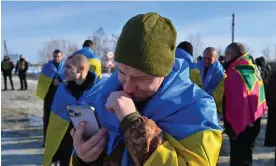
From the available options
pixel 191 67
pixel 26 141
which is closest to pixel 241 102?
pixel 191 67

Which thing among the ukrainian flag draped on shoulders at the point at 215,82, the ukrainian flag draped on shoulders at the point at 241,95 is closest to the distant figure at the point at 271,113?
the ukrainian flag draped on shoulders at the point at 241,95

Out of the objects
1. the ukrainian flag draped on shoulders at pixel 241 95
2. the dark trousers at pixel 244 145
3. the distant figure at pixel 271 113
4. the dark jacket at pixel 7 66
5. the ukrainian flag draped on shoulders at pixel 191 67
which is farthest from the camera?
the dark jacket at pixel 7 66

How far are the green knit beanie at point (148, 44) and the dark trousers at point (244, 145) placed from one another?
4360 millimetres

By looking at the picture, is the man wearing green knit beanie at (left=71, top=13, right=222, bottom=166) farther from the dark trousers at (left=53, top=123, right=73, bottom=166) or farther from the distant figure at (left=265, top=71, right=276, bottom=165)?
the distant figure at (left=265, top=71, right=276, bottom=165)

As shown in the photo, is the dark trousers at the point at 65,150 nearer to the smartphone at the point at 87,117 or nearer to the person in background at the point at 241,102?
the person in background at the point at 241,102

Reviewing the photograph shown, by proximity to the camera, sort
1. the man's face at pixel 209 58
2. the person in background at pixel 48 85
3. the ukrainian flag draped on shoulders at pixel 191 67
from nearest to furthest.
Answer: the ukrainian flag draped on shoulders at pixel 191 67
the man's face at pixel 209 58
the person in background at pixel 48 85

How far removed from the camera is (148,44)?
1.38 meters

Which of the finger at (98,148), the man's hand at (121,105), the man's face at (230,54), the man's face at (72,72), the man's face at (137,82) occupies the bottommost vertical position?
the man's face at (230,54)

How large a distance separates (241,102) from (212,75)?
99 cm

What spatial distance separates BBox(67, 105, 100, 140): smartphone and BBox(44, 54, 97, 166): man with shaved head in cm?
251

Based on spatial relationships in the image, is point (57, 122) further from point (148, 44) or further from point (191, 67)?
point (148, 44)

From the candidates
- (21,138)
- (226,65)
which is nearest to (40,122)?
(21,138)

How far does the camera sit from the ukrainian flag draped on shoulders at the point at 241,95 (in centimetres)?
528

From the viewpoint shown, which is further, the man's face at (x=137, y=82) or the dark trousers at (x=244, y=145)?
the dark trousers at (x=244, y=145)
